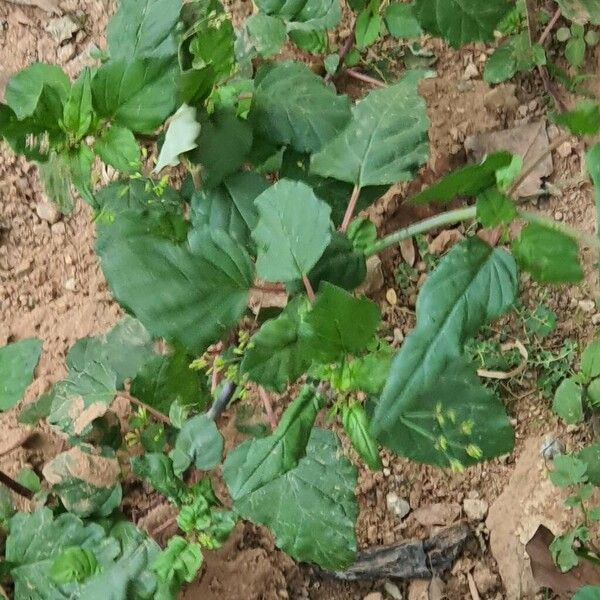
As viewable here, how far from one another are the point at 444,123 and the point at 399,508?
76 cm

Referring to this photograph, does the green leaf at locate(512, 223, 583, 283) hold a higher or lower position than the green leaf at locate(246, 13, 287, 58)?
lower

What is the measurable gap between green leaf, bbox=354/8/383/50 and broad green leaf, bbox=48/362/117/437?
28.9 inches

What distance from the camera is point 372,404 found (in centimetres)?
97

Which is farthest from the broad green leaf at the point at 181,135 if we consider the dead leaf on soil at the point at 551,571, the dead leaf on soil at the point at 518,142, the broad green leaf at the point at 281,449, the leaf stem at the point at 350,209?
the dead leaf on soil at the point at 551,571

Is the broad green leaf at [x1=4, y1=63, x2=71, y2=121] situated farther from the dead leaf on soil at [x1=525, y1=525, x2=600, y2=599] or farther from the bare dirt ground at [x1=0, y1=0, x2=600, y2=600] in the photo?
the dead leaf on soil at [x1=525, y1=525, x2=600, y2=599]

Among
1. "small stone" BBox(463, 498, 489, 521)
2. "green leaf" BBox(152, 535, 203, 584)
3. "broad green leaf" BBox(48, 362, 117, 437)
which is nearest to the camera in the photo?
"green leaf" BBox(152, 535, 203, 584)

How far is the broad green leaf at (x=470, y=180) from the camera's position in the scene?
834 mm

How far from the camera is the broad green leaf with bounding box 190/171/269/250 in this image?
3.44 feet

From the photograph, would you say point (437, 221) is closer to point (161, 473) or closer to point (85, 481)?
point (161, 473)

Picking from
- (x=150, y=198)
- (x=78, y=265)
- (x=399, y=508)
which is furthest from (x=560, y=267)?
(x=78, y=265)

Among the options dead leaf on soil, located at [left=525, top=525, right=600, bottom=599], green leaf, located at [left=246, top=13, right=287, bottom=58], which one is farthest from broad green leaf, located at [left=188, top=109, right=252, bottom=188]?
dead leaf on soil, located at [left=525, top=525, right=600, bottom=599]

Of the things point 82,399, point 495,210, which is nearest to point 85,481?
point 82,399

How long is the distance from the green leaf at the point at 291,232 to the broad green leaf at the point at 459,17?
1.56 ft

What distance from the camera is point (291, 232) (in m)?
0.87
